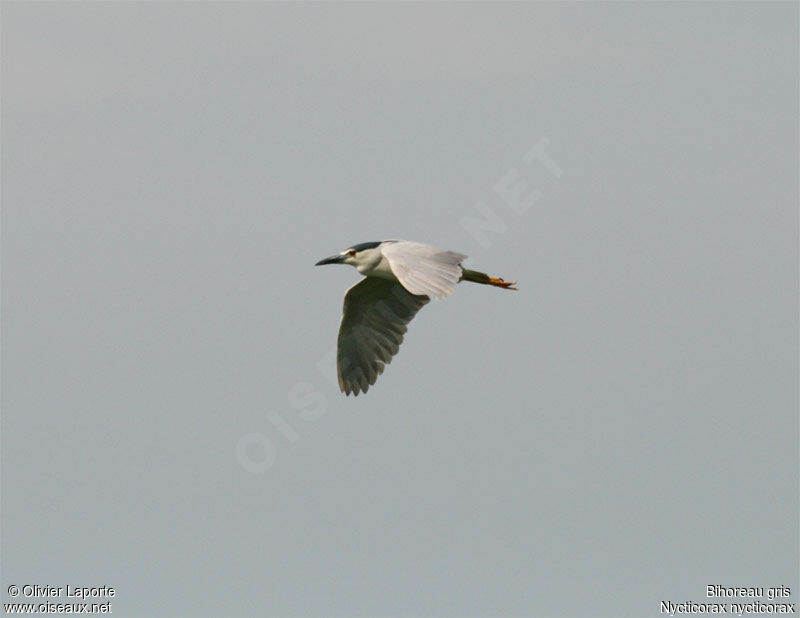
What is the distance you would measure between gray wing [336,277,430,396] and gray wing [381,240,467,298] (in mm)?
2097

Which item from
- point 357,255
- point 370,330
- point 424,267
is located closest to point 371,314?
point 370,330

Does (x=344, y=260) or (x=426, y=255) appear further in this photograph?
(x=344, y=260)

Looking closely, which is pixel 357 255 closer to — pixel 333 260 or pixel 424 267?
pixel 333 260

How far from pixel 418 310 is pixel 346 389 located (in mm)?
1684

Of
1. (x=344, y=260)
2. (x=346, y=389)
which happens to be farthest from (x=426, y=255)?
(x=346, y=389)

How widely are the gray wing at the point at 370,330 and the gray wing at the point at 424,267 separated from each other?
210 cm

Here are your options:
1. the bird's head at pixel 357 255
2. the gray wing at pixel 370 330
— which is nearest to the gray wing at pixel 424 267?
the bird's head at pixel 357 255

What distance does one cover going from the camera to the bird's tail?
21.5 meters

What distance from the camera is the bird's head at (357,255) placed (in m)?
20.5

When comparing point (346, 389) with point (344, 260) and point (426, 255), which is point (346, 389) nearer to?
point (344, 260)

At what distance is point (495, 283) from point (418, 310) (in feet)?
4.33

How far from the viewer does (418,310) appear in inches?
877

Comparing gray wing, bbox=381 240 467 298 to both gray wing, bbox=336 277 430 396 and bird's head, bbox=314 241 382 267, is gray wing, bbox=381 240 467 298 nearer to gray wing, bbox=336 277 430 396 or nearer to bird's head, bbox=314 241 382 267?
bird's head, bbox=314 241 382 267

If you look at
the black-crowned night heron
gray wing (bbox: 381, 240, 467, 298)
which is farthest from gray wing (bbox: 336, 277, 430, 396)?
gray wing (bbox: 381, 240, 467, 298)
